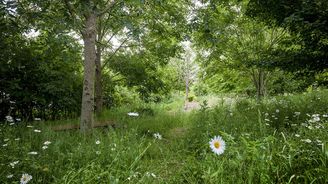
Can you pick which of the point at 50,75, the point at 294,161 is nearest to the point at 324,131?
the point at 294,161

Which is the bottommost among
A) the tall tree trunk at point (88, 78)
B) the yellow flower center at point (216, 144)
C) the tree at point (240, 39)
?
the yellow flower center at point (216, 144)

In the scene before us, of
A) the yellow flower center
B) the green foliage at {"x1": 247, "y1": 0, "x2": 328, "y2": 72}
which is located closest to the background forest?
the green foliage at {"x1": 247, "y1": 0, "x2": 328, "y2": 72}

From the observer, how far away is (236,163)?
239 cm

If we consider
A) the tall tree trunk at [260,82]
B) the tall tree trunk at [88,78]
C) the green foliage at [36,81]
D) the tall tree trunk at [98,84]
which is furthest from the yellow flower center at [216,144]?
the tall tree trunk at [260,82]

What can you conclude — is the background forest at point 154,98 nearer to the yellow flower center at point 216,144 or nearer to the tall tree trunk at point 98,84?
the tall tree trunk at point 98,84

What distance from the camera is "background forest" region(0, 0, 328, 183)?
2641 millimetres

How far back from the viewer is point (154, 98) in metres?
12.4

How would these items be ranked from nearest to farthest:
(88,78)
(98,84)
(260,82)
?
(88,78) < (98,84) < (260,82)

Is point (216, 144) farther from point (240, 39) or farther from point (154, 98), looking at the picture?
point (154, 98)

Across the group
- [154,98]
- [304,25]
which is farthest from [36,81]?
[304,25]

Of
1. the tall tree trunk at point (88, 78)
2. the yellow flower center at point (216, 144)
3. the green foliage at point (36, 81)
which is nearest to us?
the yellow flower center at point (216, 144)

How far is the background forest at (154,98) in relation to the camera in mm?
2641

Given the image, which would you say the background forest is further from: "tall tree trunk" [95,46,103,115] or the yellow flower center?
the yellow flower center

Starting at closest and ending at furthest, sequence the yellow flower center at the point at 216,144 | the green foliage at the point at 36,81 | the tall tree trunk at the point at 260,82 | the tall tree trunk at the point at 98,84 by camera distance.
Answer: the yellow flower center at the point at 216,144, the green foliage at the point at 36,81, the tall tree trunk at the point at 98,84, the tall tree trunk at the point at 260,82
